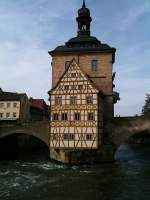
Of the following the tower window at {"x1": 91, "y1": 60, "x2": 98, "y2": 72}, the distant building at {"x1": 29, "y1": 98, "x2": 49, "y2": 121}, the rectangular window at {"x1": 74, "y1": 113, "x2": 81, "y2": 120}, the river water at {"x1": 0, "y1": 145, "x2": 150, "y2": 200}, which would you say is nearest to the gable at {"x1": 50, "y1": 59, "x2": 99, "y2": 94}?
the rectangular window at {"x1": 74, "y1": 113, "x2": 81, "y2": 120}

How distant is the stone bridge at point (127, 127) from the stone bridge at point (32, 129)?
8.67m

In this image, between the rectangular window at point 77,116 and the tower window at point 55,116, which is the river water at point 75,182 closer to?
the tower window at point 55,116

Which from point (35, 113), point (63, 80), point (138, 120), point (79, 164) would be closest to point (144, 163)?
point (138, 120)

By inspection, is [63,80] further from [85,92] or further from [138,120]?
[138,120]

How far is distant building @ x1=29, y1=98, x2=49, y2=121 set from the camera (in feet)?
259

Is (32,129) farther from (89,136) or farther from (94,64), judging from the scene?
(94,64)

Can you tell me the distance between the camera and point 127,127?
140 ft

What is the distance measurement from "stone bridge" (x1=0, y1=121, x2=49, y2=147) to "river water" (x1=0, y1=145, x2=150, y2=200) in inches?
233

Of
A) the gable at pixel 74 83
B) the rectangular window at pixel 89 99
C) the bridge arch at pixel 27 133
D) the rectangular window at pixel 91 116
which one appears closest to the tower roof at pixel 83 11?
the gable at pixel 74 83

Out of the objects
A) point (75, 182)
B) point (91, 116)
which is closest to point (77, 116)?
point (91, 116)

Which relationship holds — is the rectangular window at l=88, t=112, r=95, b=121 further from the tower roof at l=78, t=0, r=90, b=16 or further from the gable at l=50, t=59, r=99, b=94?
the tower roof at l=78, t=0, r=90, b=16

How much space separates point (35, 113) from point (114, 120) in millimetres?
39479

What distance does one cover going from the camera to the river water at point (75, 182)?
81.5ft

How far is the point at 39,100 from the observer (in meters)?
85.1
